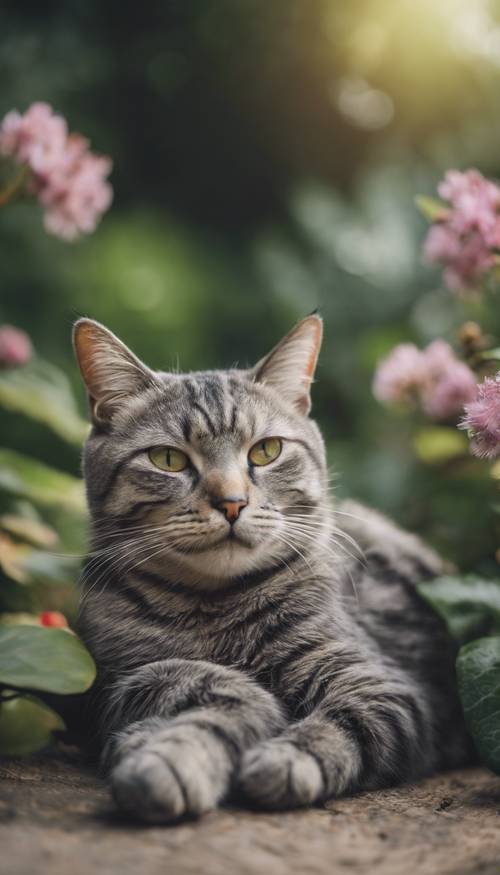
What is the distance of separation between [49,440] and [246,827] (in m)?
2.47

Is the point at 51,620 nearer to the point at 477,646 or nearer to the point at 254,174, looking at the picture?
the point at 477,646

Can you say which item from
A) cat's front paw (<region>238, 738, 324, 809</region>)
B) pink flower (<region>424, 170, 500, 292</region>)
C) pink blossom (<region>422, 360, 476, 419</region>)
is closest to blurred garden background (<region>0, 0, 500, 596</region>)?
pink blossom (<region>422, 360, 476, 419</region>)

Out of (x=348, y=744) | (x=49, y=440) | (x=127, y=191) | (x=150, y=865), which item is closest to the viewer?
(x=150, y=865)

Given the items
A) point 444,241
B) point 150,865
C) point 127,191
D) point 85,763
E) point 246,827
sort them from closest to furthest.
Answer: point 150,865 < point 246,827 < point 85,763 < point 444,241 < point 127,191

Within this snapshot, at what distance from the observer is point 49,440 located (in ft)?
11.2

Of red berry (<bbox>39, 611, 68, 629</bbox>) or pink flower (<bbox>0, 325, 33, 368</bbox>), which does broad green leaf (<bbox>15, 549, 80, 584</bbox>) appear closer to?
red berry (<bbox>39, 611, 68, 629</bbox>)

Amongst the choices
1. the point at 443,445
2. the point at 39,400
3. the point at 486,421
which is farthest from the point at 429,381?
the point at 39,400

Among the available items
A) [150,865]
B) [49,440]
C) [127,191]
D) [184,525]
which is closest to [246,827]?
[150,865]

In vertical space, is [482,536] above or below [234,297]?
below

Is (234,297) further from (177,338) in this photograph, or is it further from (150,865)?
(150,865)

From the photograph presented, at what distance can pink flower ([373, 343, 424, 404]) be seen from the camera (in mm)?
2084

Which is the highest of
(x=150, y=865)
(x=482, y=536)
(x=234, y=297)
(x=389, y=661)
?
(x=234, y=297)

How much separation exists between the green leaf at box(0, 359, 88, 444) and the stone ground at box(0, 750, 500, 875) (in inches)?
37.5

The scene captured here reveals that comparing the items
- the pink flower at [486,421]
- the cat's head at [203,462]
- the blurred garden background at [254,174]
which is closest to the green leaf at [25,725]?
the cat's head at [203,462]
